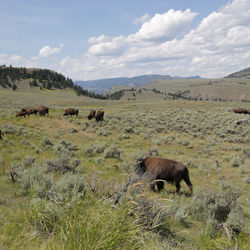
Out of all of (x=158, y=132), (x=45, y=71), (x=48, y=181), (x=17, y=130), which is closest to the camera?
(x=48, y=181)

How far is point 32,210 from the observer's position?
127 inches

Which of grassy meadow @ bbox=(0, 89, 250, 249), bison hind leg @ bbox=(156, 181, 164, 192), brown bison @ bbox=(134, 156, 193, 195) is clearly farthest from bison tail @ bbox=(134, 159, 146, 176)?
bison hind leg @ bbox=(156, 181, 164, 192)

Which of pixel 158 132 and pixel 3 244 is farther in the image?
pixel 158 132

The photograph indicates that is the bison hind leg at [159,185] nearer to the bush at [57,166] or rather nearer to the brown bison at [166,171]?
the brown bison at [166,171]

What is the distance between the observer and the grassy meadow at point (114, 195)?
2219 millimetres

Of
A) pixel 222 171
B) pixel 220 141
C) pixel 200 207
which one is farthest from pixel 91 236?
pixel 220 141

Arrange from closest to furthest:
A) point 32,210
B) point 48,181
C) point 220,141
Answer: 1. point 32,210
2. point 48,181
3. point 220,141

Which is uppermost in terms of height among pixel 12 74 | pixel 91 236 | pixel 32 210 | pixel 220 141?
pixel 12 74

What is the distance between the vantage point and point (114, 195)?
3.56m

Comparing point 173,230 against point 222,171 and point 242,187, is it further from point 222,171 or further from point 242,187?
point 222,171

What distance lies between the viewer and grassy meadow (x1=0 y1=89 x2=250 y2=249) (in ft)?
7.28

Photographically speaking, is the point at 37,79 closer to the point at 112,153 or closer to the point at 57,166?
the point at 112,153

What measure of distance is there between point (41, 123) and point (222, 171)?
52.6 feet

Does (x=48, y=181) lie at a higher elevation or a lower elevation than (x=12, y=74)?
lower
